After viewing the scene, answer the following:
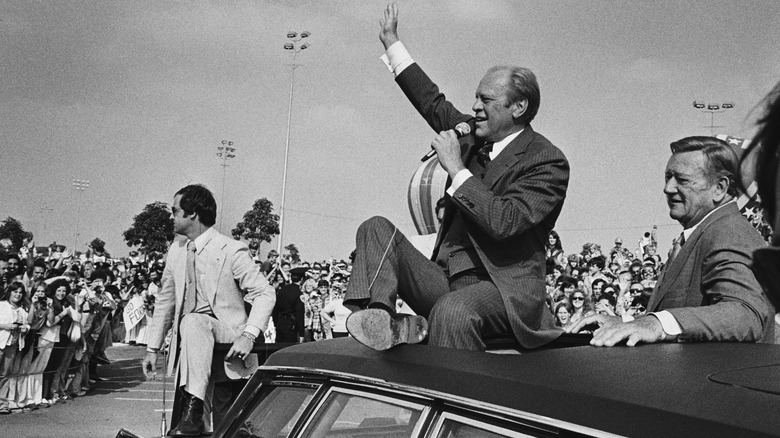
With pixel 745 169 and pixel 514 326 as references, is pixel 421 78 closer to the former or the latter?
pixel 514 326

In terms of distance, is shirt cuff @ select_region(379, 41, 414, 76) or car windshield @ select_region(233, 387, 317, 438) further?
shirt cuff @ select_region(379, 41, 414, 76)

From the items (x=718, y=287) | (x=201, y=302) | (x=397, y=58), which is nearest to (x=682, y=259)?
(x=718, y=287)

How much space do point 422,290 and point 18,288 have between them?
823cm

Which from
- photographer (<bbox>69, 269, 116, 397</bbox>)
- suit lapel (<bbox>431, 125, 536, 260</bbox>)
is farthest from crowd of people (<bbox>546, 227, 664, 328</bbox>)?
photographer (<bbox>69, 269, 116, 397</bbox>)

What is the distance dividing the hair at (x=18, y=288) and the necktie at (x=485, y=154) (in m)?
8.08

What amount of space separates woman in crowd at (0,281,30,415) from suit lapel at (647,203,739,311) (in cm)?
845

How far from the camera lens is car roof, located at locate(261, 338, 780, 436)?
1384mm

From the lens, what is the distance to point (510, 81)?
135 inches

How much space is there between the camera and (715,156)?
360 cm

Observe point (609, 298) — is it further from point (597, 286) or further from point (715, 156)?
point (715, 156)

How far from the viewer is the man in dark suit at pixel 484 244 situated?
282cm

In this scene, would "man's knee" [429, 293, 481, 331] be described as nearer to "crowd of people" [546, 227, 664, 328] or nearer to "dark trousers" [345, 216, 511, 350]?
"dark trousers" [345, 216, 511, 350]

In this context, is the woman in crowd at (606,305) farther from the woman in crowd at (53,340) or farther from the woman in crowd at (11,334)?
the woman in crowd at (11,334)

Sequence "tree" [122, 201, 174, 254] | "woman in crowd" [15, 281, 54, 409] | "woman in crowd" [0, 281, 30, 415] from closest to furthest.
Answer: "woman in crowd" [0, 281, 30, 415] → "woman in crowd" [15, 281, 54, 409] → "tree" [122, 201, 174, 254]
